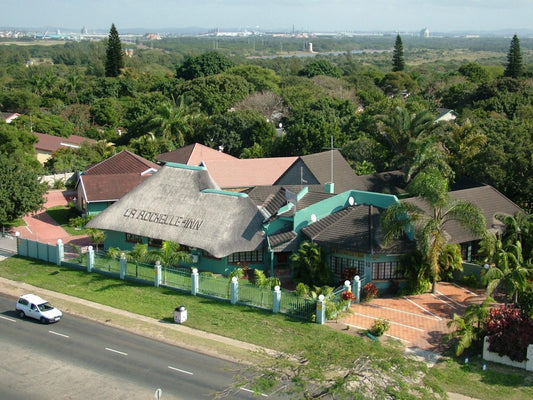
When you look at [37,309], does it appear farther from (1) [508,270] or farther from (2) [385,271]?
(1) [508,270]

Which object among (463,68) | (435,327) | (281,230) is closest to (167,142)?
(281,230)

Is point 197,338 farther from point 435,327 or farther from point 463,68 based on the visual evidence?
point 463,68

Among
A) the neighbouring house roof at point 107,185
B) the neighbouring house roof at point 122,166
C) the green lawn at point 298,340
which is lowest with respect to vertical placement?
the green lawn at point 298,340

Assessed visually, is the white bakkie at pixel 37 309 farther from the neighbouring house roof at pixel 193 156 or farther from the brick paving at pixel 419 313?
the neighbouring house roof at pixel 193 156

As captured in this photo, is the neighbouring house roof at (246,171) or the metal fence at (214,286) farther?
the neighbouring house roof at (246,171)

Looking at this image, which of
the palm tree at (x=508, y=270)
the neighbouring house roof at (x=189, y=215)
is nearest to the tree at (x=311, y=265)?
the neighbouring house roof at (x=189, y=215)

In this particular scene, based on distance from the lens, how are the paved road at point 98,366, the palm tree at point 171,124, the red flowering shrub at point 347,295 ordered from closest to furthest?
the paved road at point 98,366 < the red flowering shrub at point 347,295 < the palm tree at point 171,124

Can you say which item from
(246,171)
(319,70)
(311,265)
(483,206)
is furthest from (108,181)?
(319,70)
